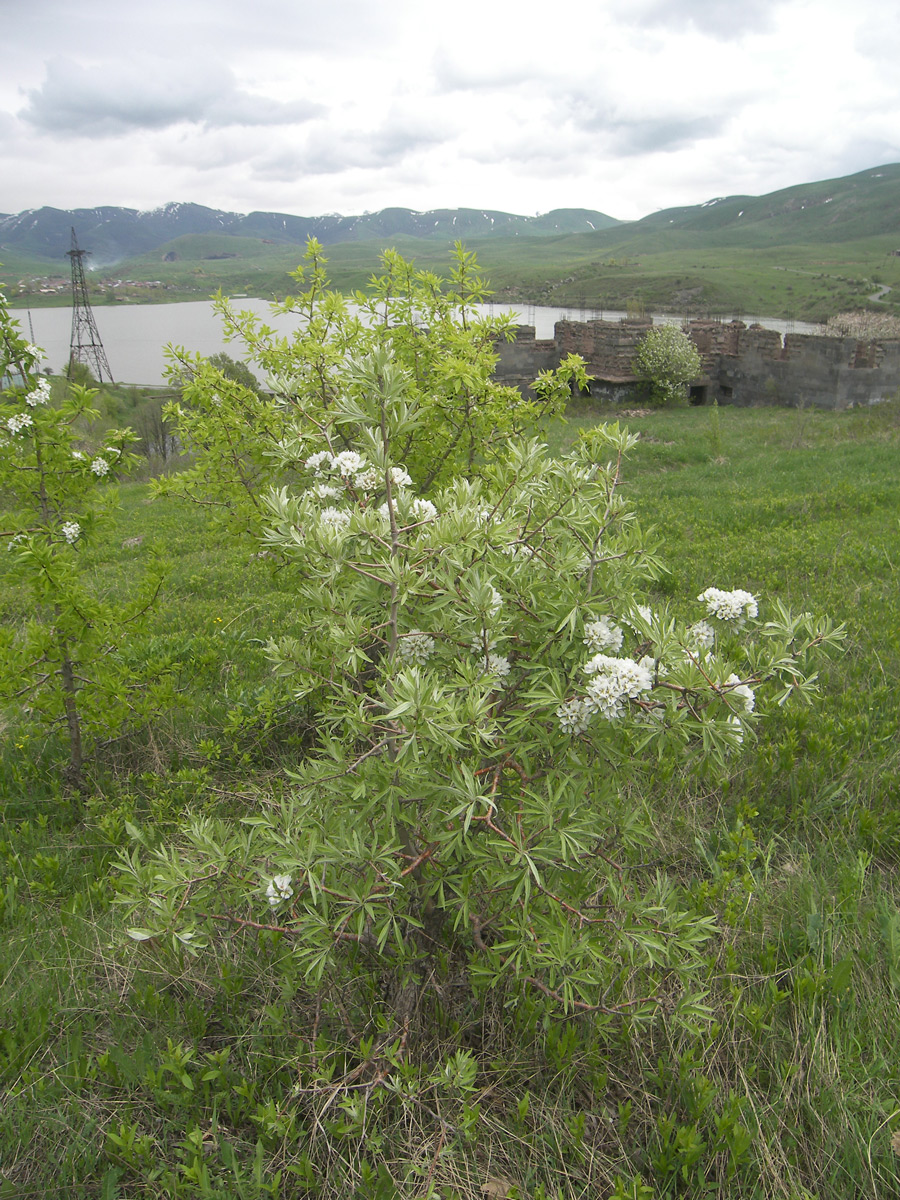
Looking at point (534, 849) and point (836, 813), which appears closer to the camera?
point (534, 849)

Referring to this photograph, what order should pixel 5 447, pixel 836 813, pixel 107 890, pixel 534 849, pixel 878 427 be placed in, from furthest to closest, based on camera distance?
pixel 878 427
pixel 5 447
pixel 836 813
pixel 107 890
pixel 534 849

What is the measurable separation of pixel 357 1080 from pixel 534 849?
3.81 feet

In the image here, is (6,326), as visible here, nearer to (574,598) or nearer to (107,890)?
(107,890)

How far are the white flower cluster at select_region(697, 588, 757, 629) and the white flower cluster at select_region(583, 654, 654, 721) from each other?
1.69 ft

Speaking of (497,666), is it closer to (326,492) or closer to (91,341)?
(326,492)

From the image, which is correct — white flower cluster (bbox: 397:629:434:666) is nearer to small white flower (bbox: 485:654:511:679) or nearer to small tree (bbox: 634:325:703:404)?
small white flower (bbox: 485:654:511:679)

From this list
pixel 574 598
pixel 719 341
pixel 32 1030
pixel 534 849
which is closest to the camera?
pixel 534 849

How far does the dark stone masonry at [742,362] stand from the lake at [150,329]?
25.6ft

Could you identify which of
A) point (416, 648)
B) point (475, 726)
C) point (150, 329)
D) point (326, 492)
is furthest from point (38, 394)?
point (150, 329)

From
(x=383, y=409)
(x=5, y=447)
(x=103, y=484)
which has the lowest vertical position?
(x=103, y=484)

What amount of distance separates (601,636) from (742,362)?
31033 mm

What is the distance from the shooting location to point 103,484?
470 cm

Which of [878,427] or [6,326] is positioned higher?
[6,326]

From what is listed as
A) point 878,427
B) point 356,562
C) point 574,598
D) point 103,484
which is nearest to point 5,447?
point 103,484
